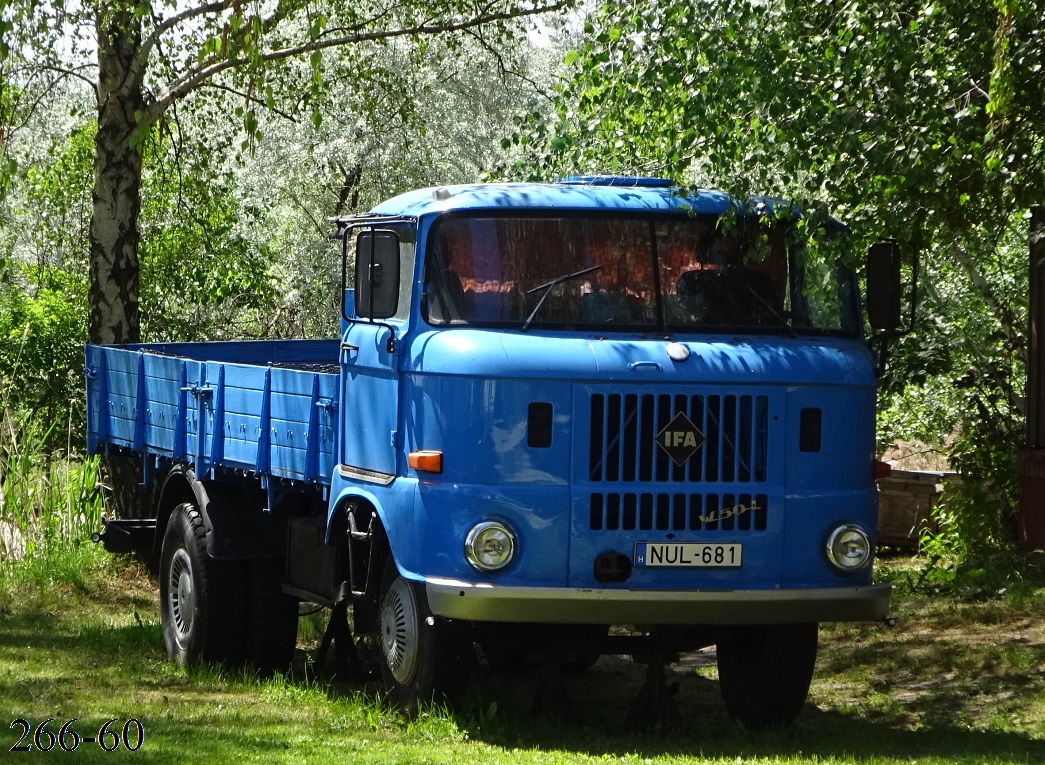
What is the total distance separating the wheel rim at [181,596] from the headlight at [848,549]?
4010 mm

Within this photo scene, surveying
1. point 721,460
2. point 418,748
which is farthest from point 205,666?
point 721,460

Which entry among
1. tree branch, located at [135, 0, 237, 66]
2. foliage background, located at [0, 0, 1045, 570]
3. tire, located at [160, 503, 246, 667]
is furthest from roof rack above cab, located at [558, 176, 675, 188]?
tree branch, located at [135, 0, 237, 66]

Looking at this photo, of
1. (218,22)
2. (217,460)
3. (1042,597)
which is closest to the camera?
(217,460)

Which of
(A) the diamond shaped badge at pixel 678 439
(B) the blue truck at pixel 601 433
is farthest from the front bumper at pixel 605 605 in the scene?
(A) the diamond shaped badge at pixel 678 439

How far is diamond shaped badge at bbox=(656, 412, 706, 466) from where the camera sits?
709 centimetres

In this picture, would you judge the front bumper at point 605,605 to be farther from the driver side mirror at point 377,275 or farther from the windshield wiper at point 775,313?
the driver side mirror at point 377,275

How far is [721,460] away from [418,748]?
73.0 inches

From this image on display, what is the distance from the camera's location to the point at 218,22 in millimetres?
14109

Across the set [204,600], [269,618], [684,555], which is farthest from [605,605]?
[204,600]

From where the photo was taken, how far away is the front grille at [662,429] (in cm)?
708

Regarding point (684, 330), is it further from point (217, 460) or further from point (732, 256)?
point (217, 460)

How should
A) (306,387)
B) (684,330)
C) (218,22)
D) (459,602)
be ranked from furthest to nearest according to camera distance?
(218,22) → (306,387) → (684,330) → (459,602)

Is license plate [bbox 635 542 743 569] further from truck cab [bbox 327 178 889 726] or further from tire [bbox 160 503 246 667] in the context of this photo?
tire [bbox 160 503 246 667]

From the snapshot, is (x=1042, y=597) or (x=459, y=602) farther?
(x=1042, y=597)
